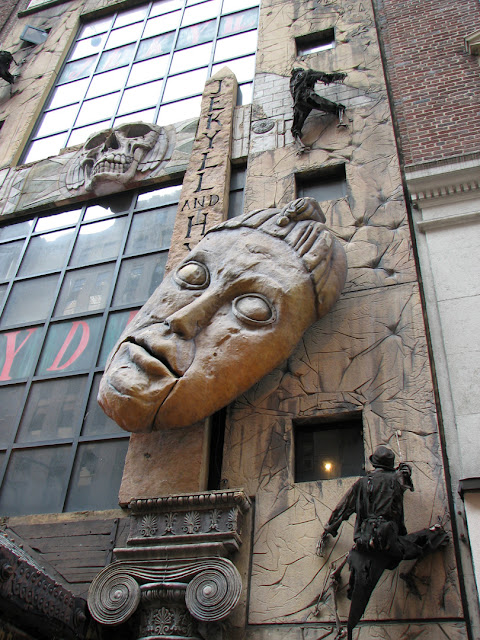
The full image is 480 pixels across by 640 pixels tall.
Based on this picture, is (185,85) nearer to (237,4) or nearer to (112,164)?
(237,4)

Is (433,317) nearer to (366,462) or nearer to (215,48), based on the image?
(366,462)

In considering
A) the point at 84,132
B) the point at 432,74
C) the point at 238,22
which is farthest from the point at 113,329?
the point at 238,22

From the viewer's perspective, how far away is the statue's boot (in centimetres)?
419

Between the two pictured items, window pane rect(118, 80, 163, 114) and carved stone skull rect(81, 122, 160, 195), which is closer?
carved stone skull rect(81, 122, 160, 195)

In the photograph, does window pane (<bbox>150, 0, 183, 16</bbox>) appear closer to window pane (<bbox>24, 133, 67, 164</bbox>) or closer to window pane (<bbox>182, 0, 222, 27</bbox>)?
window pane (<bbox>182, 0, 222, 27</bbox>)

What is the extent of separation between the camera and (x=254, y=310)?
5578mm

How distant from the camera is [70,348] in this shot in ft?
25.4

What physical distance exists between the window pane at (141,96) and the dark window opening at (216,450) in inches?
288

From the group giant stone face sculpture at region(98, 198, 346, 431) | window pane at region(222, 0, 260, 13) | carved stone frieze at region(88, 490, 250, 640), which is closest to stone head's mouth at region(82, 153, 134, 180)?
giant stone face sculpture at region(98, 198, 346, 431)

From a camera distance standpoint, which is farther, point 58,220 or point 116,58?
point 116,58

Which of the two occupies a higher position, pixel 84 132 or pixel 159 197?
pixel 84 132

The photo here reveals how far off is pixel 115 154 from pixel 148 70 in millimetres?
3594

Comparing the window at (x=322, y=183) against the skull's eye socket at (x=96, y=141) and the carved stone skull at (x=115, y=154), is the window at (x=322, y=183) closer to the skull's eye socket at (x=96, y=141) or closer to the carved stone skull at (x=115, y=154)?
the carved stone skull at (x=115, y=154)

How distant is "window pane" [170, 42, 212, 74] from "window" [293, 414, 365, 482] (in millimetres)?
8593
